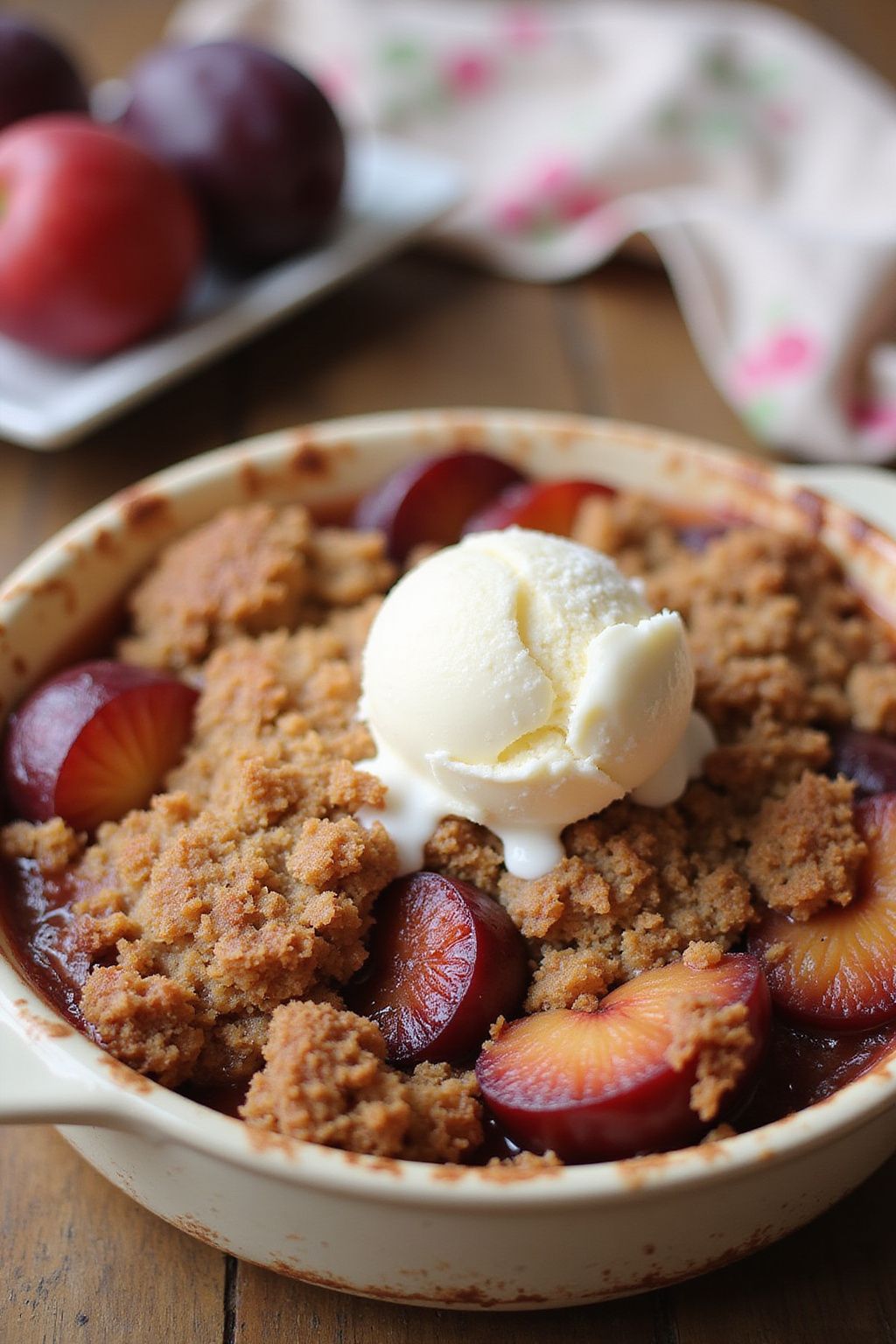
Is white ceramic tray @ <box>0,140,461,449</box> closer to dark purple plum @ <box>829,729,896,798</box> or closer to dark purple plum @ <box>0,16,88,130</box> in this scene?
dark purple plum @ <box>0,16,88,130</box>

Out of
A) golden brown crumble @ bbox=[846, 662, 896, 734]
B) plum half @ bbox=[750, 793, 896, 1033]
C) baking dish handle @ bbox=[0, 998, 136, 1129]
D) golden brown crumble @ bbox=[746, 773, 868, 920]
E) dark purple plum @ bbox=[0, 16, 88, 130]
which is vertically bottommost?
golden brown crumble @ bbox=[846, 662, 896, 734]

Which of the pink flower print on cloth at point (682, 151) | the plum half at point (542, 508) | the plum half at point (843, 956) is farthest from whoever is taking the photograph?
the pink flower print on cloth at point (682, 151)

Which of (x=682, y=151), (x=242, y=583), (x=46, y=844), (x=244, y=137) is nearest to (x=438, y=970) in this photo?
(x=46, y=844)

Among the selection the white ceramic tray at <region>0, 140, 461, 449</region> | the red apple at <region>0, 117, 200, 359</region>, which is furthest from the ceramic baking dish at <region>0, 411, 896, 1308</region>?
the red apple at <region>0, 117, 200, 359</region>

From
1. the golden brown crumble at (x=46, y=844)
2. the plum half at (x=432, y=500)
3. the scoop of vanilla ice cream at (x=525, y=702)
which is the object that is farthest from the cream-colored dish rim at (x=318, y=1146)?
the plum half at (x=432, y=500)

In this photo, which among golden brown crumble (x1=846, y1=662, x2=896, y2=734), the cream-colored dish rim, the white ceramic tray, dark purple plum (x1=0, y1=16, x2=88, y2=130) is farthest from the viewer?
dark purple plum (x1=0, y1=16, x2=88, y2=130)

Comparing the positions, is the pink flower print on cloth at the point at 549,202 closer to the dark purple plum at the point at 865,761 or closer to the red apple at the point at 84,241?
the red apple at the point at 84,241
